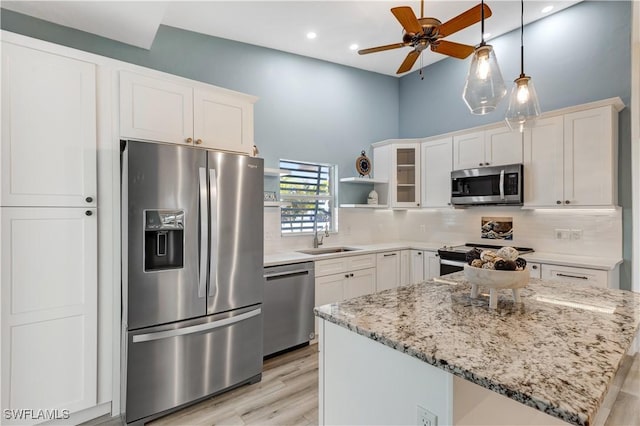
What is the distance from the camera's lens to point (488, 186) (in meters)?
3.63

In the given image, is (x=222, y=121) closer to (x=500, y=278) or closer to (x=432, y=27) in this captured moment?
(x=432, y=27)

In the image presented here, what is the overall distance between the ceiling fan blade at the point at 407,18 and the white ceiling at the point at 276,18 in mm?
1379

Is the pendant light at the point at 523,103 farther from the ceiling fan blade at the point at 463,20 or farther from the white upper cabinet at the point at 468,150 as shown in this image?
the white upper cabinet at the point at 468,150

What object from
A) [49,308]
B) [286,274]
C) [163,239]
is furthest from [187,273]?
[286,274]

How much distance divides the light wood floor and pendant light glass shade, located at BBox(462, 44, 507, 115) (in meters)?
1.76

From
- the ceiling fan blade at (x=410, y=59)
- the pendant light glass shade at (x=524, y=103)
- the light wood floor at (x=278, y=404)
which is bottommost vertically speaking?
the light wood floor at (x=278, y=404)

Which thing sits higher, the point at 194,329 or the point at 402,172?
the point at 402,172

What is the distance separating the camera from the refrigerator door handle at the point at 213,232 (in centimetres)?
236

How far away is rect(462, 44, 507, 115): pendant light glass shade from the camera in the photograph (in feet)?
4.97

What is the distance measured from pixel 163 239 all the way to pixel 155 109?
0.98 metres

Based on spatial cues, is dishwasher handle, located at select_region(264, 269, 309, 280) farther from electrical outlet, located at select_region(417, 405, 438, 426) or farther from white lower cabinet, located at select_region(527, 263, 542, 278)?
white lower cabinet, located at select_region(527, 263, 542, 278)

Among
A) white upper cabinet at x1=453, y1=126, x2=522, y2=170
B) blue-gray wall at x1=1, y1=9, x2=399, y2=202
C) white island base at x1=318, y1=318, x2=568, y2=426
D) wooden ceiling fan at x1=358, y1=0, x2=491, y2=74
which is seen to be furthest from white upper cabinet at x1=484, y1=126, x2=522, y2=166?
white island base at x1=318, y1=318, x2=568, y2=426

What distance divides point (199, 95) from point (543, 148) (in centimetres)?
335

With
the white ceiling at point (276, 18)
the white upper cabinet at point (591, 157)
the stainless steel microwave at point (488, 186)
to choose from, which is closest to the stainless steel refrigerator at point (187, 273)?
the white ceiling at point (276, 18)
